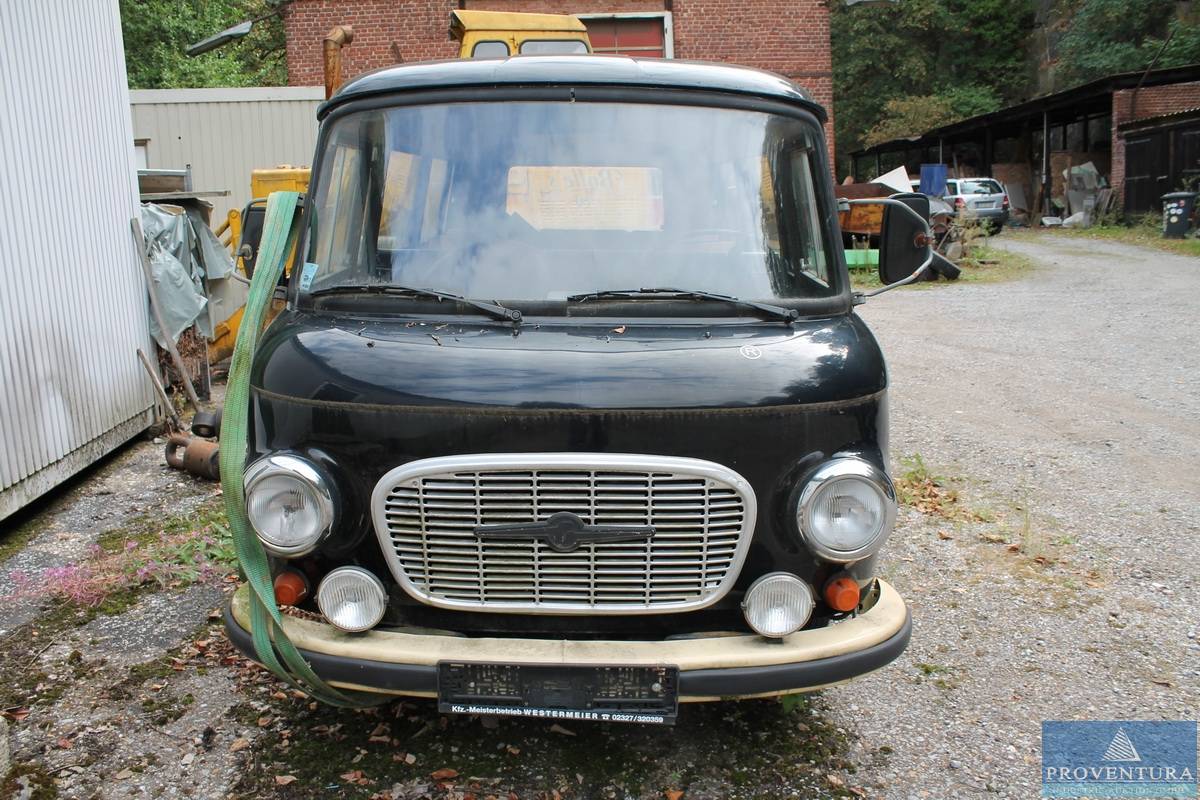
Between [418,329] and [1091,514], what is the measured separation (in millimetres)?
4700

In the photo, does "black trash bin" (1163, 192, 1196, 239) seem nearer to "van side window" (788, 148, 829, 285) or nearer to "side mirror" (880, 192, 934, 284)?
"side mirror" (880, 192, 934, 284)

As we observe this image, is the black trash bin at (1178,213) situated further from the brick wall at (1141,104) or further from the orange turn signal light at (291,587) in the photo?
the orange turn signal light at (291,587)

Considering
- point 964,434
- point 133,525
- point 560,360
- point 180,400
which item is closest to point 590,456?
point 560,360

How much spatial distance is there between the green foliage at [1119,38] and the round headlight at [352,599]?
39.8 m

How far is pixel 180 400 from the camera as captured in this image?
882cm

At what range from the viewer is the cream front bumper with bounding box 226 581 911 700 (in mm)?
2846

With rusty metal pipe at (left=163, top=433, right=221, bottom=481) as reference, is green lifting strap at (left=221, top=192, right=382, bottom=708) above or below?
above

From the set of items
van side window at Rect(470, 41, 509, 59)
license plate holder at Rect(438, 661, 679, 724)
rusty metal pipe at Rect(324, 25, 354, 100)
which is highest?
van side window at Rect(470, 41, 509, 59)

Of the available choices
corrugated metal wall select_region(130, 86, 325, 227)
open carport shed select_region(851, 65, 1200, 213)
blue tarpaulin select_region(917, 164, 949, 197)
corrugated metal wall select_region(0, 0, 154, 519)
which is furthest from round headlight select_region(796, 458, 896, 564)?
blue tarpaulin select_region(917, 164, 949, 197)

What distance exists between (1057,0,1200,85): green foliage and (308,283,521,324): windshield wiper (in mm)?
39131

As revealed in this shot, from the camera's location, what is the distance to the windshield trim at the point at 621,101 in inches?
136

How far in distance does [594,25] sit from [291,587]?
748 inches

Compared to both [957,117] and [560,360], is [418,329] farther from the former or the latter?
[957,117]

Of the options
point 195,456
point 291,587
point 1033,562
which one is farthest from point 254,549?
point 1033,562
